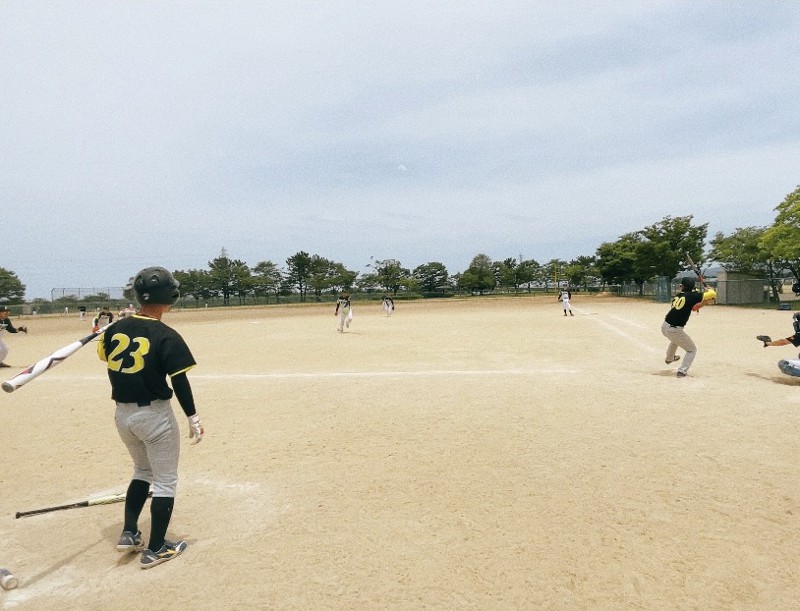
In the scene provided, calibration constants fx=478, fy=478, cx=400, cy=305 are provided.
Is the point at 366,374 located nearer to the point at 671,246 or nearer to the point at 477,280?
the point at 671,246

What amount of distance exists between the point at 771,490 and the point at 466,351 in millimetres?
9470

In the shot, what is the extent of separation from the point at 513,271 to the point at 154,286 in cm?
9015

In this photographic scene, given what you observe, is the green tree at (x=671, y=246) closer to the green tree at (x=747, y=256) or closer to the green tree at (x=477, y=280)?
the green tree at (x=747, y=256)

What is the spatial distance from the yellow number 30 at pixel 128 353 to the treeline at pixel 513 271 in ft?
132

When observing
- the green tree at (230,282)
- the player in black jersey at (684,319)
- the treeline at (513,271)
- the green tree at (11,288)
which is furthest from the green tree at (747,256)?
the green tree at (11,288)

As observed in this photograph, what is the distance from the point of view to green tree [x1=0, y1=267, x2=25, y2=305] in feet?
200

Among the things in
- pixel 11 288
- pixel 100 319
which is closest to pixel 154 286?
pixel 100 319

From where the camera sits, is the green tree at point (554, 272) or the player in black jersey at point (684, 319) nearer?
the player in black jersey at point (684, 319)

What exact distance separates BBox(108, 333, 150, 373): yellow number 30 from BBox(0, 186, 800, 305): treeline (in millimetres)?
40360

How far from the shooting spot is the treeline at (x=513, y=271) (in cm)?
4331

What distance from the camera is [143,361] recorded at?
10.5ft

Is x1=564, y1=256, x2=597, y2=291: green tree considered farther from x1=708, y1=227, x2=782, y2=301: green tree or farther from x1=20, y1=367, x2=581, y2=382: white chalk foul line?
x1=20, y1=367, x2=581, y2=382: white chalk foul line

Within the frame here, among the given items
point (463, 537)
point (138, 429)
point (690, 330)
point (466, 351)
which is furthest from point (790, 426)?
point (690, 330)

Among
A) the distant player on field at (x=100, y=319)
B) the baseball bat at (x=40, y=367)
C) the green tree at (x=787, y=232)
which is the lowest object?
the distant player on field at (x=100, y=319)
